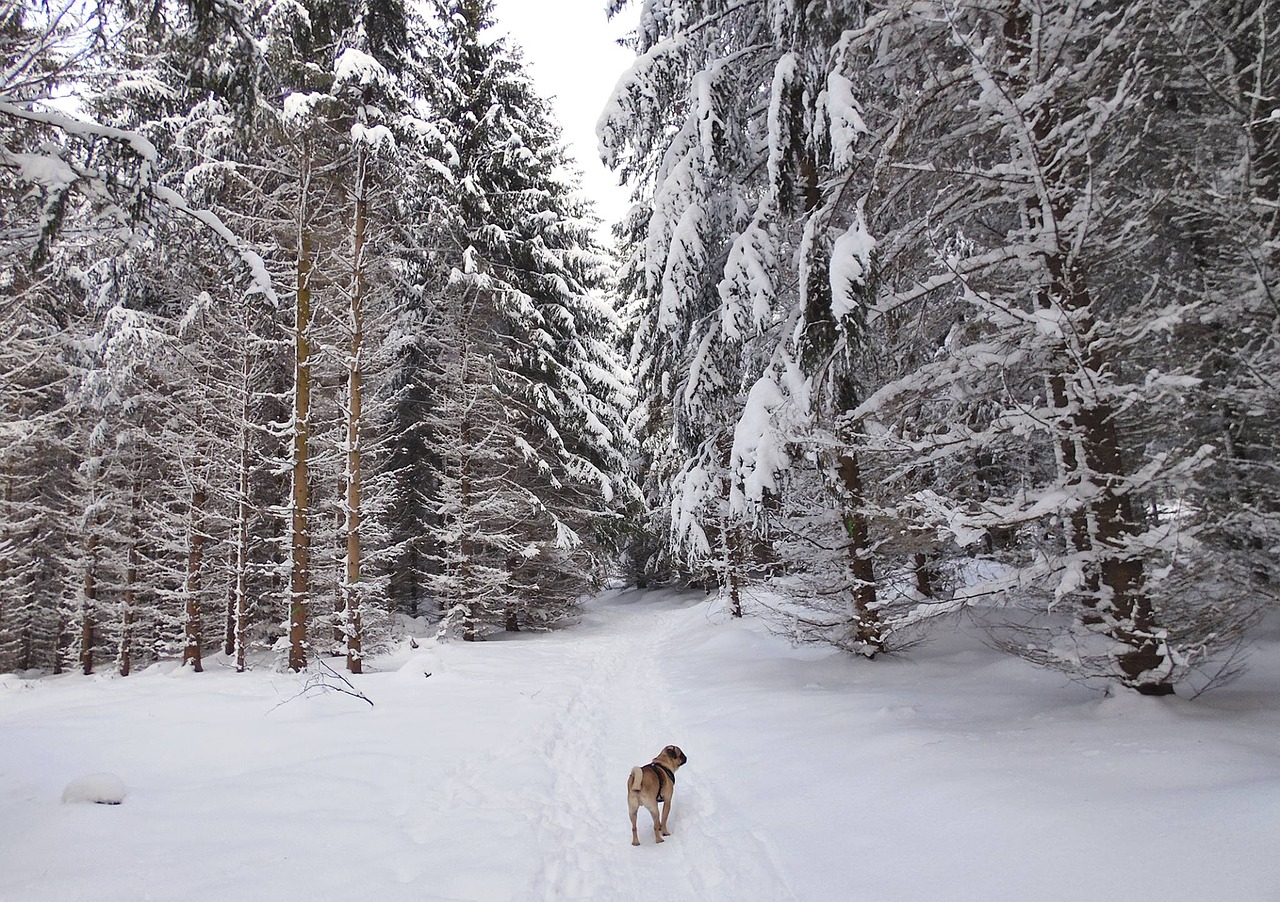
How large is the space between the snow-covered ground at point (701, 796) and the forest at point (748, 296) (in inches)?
35.5

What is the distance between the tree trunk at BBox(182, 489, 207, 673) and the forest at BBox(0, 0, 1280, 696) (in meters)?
0.12

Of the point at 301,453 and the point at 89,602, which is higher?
the point at 301,453

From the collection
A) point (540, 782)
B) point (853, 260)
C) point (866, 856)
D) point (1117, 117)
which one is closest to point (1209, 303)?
point (1117, 117)

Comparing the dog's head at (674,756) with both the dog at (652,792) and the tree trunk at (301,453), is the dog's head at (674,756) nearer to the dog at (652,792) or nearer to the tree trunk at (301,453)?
the dog at (652,792)

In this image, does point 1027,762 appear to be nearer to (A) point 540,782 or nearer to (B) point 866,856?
(B) point 866,856

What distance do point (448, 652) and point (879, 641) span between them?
857 centimetres

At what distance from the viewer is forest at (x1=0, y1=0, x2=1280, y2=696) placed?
4551mm

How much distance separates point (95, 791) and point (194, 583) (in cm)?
1163

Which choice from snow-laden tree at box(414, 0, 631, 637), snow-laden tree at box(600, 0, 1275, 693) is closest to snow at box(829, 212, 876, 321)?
snow-laden tree at box(600, 0, 1275, 693)

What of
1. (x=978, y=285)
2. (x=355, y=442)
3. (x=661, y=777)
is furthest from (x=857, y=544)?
(x=355, y=442)

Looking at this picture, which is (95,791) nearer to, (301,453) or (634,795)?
(634,795)

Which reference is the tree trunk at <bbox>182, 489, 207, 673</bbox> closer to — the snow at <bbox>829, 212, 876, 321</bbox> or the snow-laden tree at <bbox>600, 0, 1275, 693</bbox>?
the snow-laden tree at <bbox>600, 0, 1275, 693</bbox>

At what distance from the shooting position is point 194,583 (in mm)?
13516

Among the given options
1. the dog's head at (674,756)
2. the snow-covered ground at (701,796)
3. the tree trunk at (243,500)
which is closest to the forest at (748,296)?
the tree trunk at (243,500)
